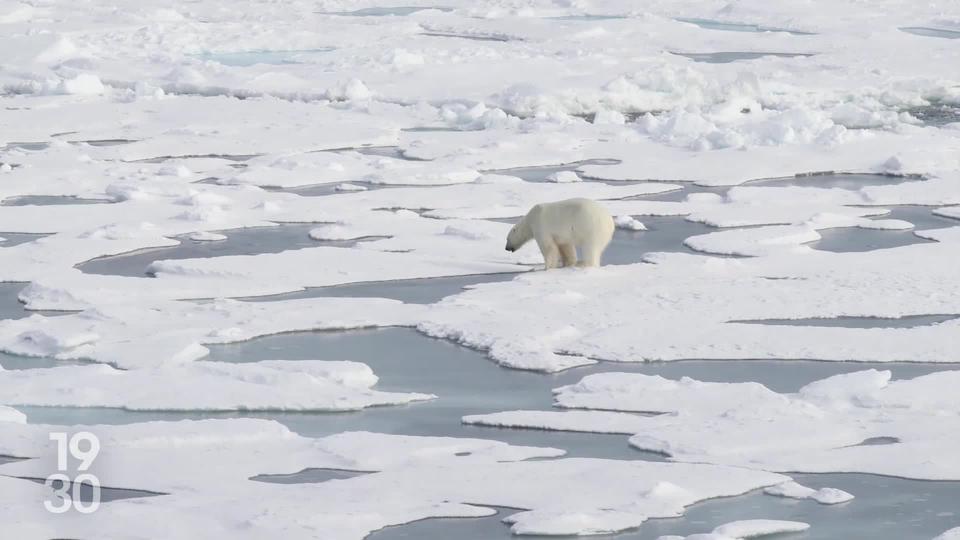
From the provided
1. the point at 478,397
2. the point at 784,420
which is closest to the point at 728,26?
the point at 478,397

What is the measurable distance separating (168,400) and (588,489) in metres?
1.98

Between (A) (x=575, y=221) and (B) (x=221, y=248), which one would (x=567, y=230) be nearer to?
(A) (x=575, y=221)

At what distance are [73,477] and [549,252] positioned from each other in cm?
404

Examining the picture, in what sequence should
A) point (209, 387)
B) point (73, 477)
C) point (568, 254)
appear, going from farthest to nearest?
point (568, 254) < point (209, 387) < point (73, 477)

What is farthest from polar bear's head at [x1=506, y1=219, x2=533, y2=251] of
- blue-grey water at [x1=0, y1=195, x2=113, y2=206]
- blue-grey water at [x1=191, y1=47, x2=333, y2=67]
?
blue-grey water at [x1=191, y1=47, x2=333, y2=67]

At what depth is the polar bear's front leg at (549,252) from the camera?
894cm

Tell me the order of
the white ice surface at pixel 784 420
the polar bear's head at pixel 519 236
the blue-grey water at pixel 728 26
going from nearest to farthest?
the white ice surface at pixel 784 420, the polar bear's head at pixel 519 236, the blue-grey water at pixel 728 26

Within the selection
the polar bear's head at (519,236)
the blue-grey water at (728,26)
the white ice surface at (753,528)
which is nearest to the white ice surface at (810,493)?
the white ice surface at (753,528)

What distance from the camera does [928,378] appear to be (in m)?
6.85

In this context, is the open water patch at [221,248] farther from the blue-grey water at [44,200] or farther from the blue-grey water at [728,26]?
the blue-grey water at [728,26]

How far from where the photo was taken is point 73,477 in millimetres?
5477

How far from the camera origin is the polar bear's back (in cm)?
873

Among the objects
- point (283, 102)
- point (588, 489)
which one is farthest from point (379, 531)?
point (283, 102)

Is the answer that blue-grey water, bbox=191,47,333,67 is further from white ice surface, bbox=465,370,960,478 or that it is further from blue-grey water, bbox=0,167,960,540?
white ice surface, bbox=465,370,960,478
